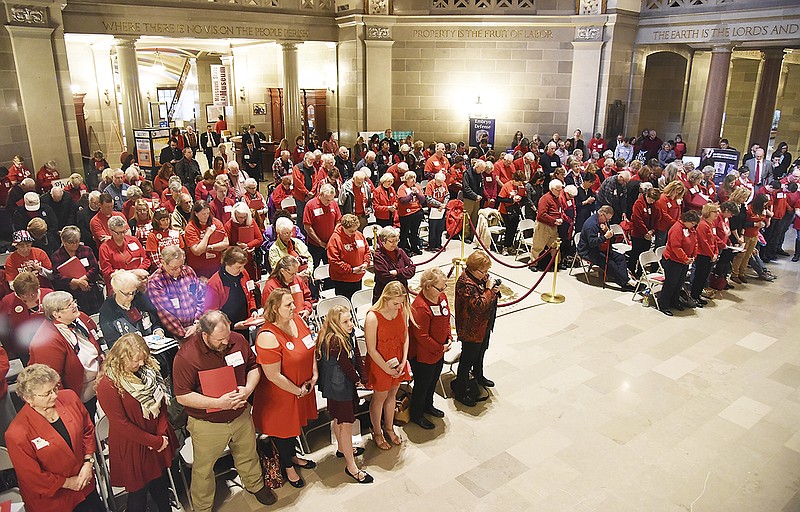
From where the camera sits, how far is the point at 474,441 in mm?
5426

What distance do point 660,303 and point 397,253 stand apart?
458cm

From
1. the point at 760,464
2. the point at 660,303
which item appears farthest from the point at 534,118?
the point at 760,464

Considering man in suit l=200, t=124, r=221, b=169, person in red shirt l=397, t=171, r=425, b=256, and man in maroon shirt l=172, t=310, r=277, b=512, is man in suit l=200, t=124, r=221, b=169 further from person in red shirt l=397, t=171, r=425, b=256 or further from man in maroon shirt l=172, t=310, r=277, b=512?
man in maroon shirt l=172, t=310, r=277, b=512

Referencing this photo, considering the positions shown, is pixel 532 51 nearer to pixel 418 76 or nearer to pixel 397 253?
pixel 418 76

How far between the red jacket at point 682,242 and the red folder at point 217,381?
647cm

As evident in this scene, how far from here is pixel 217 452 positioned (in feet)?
13.9

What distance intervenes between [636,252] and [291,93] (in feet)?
39.9

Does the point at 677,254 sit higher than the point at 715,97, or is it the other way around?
the point at 715,97

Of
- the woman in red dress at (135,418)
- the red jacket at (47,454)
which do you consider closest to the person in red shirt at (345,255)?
the woman in red dress at (135,418)

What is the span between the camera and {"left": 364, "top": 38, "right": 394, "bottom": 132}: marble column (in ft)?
55.9

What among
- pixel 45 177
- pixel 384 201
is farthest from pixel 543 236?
pixel 45 177

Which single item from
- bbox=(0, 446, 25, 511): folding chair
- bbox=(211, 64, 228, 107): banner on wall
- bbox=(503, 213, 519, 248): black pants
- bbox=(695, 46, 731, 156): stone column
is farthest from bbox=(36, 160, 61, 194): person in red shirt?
bbox=(695, 46, 731, 156): stone column

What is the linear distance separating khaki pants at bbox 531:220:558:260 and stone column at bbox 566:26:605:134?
321 inches

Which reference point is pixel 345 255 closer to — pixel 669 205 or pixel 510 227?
pixel 510 227
